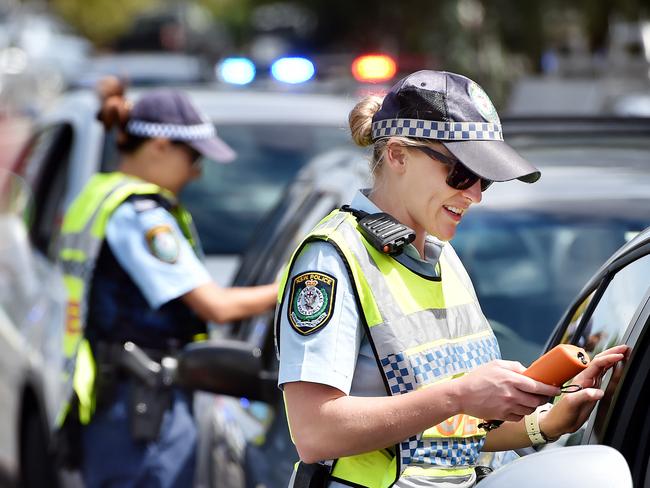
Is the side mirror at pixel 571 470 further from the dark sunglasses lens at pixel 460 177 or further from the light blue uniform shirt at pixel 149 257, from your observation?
the light blue uniform shirt at pixel 149 257

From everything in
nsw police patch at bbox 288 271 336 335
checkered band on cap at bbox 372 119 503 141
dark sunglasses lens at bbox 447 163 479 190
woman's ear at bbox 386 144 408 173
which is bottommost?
nsw police patch at bbox 288 271 336 335

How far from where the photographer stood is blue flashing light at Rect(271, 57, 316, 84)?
24.8ft

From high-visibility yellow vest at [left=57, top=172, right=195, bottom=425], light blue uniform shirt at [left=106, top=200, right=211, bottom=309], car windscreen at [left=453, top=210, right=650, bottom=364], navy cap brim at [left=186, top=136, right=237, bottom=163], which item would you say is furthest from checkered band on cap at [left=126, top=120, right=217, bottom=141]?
car windscreen at [left=453, top=210, right=650, bottom=364]

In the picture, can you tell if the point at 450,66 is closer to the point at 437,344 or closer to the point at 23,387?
the point at 23,387

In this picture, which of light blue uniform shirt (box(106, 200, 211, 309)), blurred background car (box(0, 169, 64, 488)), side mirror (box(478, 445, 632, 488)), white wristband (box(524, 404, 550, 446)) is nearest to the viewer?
side mirror (box(478, 445, 632, 488))

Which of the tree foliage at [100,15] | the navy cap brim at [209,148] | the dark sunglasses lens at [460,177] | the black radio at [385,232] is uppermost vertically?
the tree foliage at [100,15]

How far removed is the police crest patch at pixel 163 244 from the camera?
3.93 m

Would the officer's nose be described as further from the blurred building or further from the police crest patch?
the blurred building

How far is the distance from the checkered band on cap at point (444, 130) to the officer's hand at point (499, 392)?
398mm

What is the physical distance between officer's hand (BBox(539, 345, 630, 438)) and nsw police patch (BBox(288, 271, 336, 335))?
0.44 metres

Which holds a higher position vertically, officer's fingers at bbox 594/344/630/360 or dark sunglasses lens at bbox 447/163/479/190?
dark sunglasses lens at bbox 447/163/479/190

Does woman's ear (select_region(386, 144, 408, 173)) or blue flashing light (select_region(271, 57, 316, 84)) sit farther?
blue flashing light (select_region(271, 57, 316, 84))

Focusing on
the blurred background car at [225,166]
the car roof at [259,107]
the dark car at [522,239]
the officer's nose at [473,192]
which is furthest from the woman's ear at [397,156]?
the car roof at [259,107]

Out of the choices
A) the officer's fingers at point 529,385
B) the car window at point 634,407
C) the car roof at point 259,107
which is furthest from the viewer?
the car roof at point 259,107
